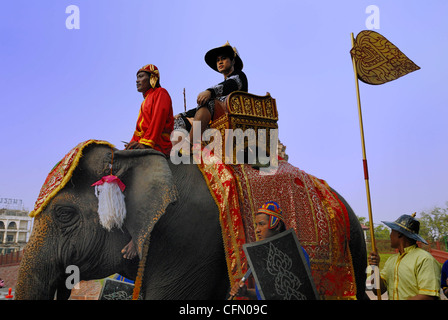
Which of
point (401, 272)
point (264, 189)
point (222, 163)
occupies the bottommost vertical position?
point (401, 272)

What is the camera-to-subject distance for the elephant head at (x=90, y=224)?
10.4 feet

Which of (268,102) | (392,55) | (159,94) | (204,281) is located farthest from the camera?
(392,55)

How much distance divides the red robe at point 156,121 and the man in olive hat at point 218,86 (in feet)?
1.00

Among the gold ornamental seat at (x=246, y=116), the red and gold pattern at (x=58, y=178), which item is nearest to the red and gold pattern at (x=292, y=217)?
the gold ornamental seat at (x=246, y=116)

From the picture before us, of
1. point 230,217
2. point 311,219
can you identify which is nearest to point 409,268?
point 311,219

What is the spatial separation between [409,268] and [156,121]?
286 cm

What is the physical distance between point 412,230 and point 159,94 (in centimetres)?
296

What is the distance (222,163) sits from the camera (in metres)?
3.86

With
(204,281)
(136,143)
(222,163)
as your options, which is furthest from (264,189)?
(136,143)

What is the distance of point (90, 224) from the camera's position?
3336mm

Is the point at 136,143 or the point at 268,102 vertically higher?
the point at 268,102

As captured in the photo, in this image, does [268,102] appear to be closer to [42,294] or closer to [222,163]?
[222,163]

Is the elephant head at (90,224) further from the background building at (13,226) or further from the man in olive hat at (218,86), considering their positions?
the background building at (13,226)

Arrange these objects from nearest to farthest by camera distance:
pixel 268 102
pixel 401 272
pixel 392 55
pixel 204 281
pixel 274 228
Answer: pixel 274 228
pixel 204 281
pixel 401 272
pixel 268 102
pixel 392 55
